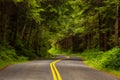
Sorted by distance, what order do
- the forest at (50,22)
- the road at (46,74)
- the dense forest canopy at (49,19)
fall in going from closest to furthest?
the road at (46,74) → the forest at (50,22) → the dense forest canopy at (49,19)

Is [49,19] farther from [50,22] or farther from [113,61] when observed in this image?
[113,61]

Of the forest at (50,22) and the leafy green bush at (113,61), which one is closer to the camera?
the leafy green bush at (113,61)

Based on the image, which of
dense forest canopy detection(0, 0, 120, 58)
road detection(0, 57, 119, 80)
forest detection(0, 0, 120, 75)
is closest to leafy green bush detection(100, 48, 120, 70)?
forest detection(0, 0, 120, 75)

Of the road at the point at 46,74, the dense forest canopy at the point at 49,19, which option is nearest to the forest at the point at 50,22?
the dense forest canopy at the point at 49,19

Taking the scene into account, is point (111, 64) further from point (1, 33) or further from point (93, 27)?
point (93, 27)

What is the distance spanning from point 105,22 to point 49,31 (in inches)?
867

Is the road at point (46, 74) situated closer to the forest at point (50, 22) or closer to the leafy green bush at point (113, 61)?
the leafy green bush at point (113, 61)

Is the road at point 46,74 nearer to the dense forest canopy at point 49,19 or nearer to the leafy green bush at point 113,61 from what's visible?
the leafy green bush at point 113,61

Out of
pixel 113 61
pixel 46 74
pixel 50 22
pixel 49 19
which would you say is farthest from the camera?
pixel 50 22

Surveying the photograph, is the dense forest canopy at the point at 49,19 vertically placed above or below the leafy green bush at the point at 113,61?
above


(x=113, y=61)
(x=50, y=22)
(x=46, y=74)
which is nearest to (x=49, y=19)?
(x=50, y=22)

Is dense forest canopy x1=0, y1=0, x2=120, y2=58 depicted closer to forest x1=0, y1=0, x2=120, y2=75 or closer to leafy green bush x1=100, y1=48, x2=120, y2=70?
forest x1=0, y1=0, x2=120, y2=75

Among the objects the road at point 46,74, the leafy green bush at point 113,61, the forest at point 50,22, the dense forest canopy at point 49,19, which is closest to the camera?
Answer: the road at point 46,74

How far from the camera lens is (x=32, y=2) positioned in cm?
3719
